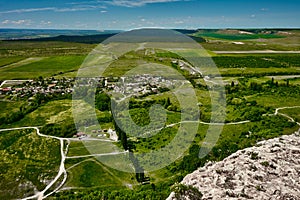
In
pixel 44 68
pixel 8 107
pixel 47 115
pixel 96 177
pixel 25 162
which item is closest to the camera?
pixel 96 177

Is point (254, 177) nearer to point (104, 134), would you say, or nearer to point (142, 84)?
point (104, 134)

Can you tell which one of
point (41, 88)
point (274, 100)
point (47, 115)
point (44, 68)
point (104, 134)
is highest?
point (44, 68)

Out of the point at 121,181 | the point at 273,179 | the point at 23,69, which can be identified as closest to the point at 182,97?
the point at 121,181

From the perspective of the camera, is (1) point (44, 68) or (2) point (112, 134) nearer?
(2) point (112, 134)

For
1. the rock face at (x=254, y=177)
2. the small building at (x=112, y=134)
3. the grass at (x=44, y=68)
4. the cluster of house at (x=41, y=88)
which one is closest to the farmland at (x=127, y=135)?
the small building at (x=112, y=134)

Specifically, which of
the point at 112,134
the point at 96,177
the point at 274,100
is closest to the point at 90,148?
the point at 112,134

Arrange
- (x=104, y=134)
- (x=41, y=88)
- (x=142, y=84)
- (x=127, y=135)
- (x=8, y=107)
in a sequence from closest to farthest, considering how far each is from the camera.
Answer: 1. (x=127, y=135)
2. (x=104, y=134)
3. (x=8, y=107)
4. (x=41, y=88)
5. (x=142, y=84)

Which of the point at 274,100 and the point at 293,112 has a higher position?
the point at 274,100

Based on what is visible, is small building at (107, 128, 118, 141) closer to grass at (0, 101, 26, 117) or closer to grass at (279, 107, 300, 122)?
grass at (0, 101, 26, 117)
